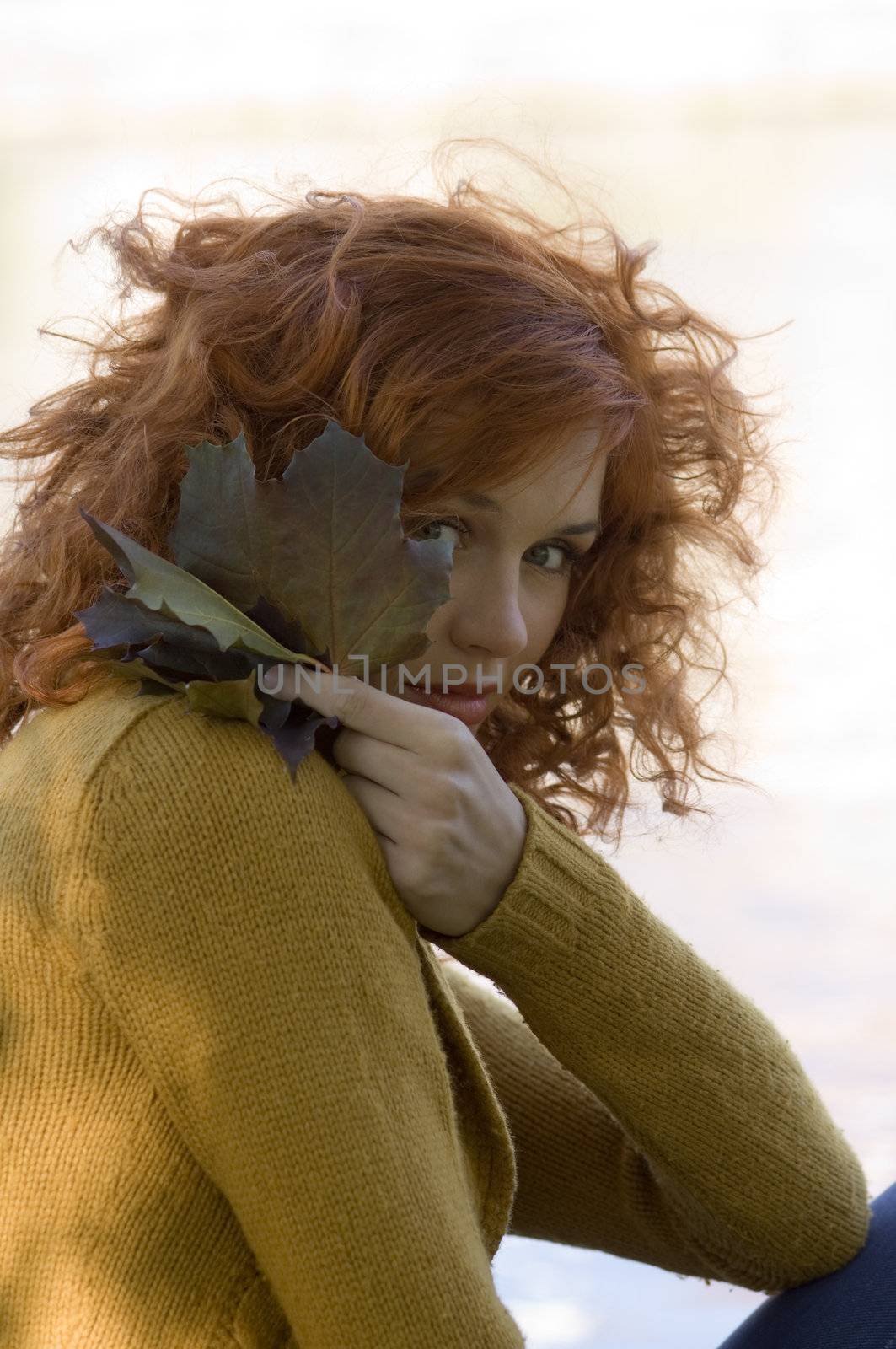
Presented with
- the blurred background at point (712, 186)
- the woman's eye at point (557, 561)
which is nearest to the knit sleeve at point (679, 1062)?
the woman's eye at point (557, 561)

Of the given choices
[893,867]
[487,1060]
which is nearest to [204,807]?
[487,1060]

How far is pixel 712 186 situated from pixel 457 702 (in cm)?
490

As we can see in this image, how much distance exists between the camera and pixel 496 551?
4.67ft

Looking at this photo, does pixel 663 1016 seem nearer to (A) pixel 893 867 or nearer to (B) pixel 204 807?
(B) pixel 204 807

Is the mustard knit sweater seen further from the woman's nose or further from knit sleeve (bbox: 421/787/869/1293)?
the woman's nose

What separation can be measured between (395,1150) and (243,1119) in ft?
0.35

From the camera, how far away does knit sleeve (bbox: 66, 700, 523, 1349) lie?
3.44 ft

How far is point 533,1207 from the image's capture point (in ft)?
5.53

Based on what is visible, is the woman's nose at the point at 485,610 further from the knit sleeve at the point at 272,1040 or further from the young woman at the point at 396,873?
the knit sleeve at the point at 272,1040

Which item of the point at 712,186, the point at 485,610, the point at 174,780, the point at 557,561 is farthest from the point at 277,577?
the point at 712,186

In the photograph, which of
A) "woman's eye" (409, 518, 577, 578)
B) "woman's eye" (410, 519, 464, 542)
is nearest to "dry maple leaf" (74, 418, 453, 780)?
"woman's eye" (410, 519, 464, 542)

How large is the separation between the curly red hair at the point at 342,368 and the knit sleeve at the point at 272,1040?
22cm

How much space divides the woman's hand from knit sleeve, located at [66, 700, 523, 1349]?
10cm

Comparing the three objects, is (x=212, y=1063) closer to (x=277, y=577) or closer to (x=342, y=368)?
(x=277, y=577)
